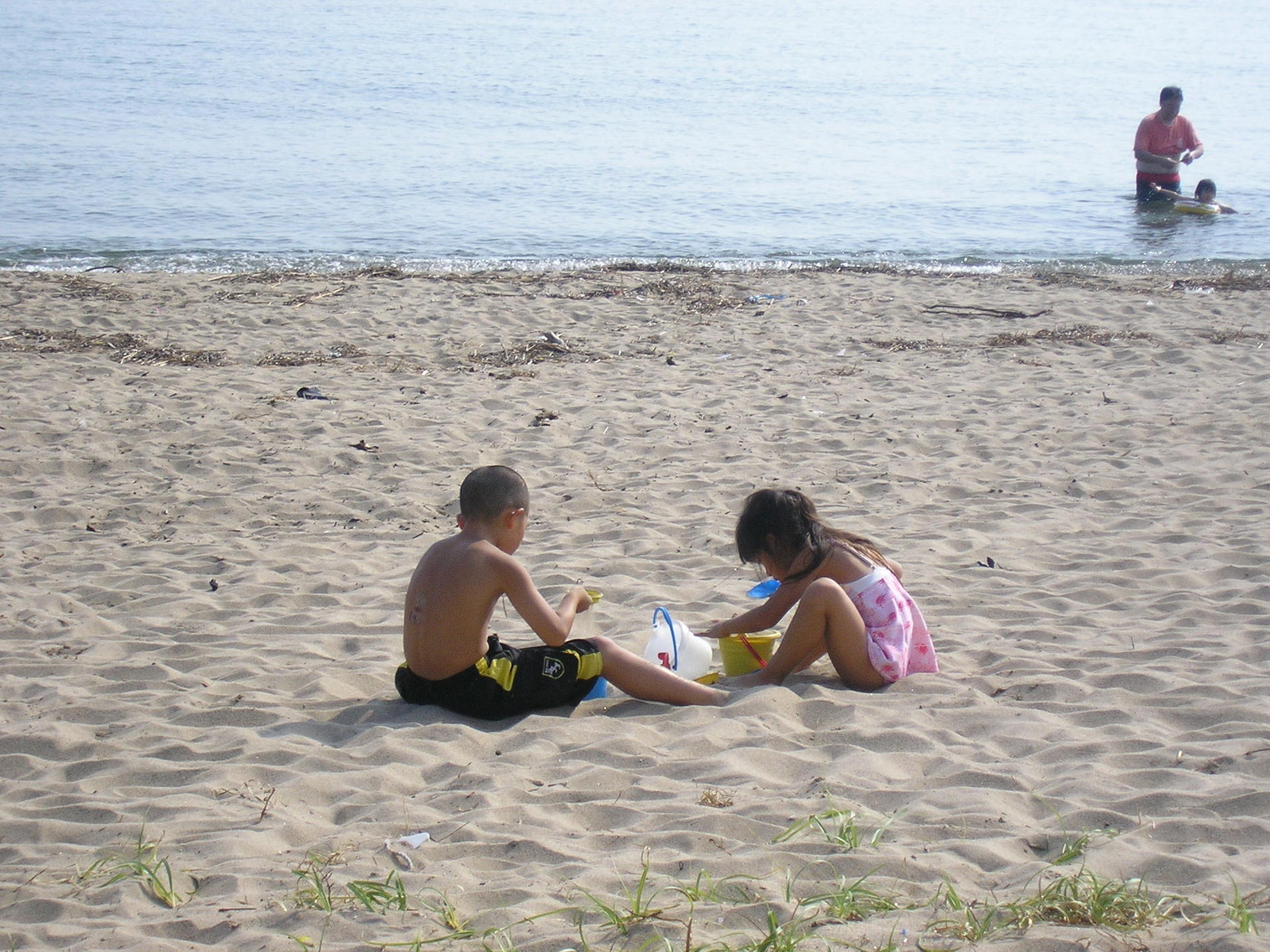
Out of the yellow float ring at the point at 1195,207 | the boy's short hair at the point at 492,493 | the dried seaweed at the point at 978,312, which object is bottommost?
the boy's short hair at the point at 492,493

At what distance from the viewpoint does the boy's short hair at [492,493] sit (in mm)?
3793

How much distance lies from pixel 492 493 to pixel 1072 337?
744 centimetres

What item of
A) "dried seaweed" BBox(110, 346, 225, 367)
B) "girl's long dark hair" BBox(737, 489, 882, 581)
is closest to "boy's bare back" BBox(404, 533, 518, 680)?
"girl's long dark hair" BBox(737, 489, 882, 581)

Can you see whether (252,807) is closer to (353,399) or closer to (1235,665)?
(1235,665)

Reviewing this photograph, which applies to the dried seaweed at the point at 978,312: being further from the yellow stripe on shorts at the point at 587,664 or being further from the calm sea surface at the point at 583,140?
the yellow stripe on shorts at the point at 587,664

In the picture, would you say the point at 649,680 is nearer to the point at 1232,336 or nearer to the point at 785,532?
the point at 785,532

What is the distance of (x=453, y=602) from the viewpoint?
12.4 ft

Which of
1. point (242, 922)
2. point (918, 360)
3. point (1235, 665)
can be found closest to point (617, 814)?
point (242, 922)

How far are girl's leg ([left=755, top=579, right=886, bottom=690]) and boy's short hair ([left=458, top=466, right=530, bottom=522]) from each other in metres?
1.06

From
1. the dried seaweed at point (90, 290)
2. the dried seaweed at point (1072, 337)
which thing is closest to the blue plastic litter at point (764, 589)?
the dried seaweed at point (1072, 337)

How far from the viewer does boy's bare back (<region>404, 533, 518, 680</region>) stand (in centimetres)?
379

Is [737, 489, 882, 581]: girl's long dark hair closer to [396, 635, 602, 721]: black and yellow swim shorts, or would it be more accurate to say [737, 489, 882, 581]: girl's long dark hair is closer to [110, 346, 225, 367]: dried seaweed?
[396, 635, 602, 721]: black and yellow swim shorts

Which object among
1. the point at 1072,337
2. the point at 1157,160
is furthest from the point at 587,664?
the point at 1157,160

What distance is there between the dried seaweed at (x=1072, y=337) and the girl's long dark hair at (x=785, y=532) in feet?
19.8
